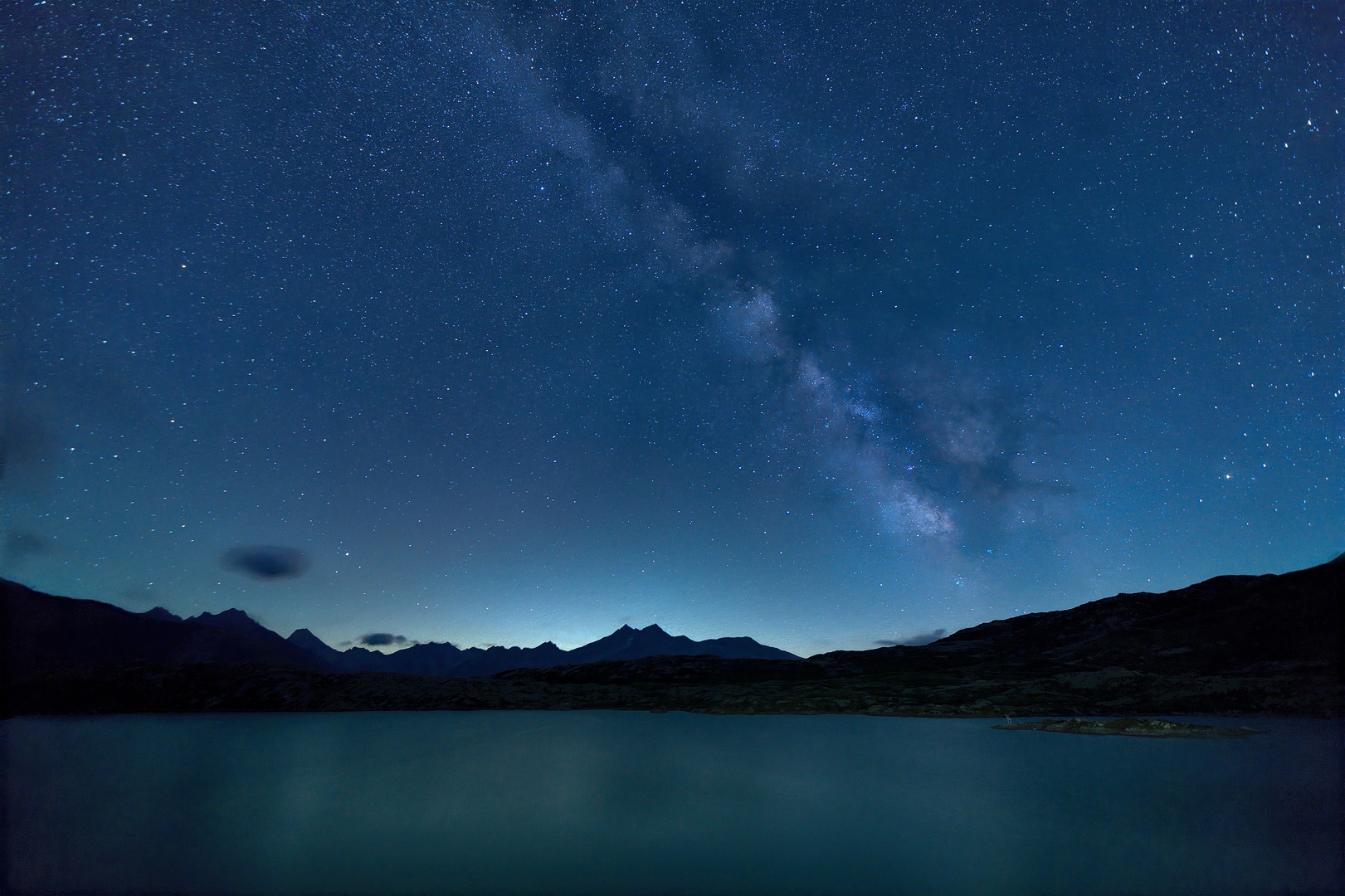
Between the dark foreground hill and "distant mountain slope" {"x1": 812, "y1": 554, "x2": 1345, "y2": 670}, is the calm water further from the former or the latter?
"distant mountain slope" {"x1": 812, "y1": 554, "x2": 1345, "y2": 670}

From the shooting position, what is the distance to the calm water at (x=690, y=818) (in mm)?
19578

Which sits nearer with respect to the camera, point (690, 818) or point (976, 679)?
point (690, 818)

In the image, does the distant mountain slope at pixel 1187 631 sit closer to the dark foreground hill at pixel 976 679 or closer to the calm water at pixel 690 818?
the dark foreground hill at pixel 976 679

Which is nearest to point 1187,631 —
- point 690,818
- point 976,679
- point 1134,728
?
point 976,679

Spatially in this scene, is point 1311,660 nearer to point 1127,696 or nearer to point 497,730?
point 1127,696

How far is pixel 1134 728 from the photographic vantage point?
6028 centimetres

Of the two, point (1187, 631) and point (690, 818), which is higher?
point (1187, 631)

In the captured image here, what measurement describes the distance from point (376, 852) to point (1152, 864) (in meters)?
29.3

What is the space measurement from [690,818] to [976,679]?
127755mm

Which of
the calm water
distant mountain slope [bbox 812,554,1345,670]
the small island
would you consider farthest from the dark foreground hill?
the calm water

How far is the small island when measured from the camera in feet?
189

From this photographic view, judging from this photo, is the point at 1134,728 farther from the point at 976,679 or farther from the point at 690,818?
the point at 976,679

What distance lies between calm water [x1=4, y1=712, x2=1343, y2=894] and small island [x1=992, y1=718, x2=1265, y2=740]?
4797mm

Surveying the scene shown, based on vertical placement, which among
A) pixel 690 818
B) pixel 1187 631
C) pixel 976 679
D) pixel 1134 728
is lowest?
pixel 976 679
